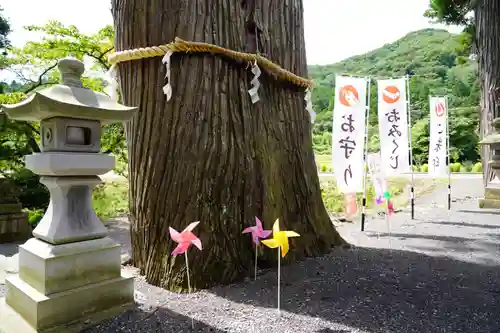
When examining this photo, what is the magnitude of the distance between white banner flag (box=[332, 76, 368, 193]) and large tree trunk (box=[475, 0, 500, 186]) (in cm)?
449

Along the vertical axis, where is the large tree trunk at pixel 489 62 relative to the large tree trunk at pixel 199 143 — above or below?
above

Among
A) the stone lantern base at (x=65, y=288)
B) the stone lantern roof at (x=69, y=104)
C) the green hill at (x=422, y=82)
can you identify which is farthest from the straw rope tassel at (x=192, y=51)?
the stone lantern base at (x=65, y=288)

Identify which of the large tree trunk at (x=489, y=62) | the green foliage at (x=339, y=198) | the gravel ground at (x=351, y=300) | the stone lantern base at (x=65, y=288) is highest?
the large tree trunk at (x=489, y=62)

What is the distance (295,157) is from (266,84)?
0.71 metres

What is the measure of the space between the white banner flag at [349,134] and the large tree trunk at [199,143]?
2.60 m

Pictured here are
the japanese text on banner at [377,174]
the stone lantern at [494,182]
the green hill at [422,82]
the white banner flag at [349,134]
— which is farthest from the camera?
the green hill at [422,82]

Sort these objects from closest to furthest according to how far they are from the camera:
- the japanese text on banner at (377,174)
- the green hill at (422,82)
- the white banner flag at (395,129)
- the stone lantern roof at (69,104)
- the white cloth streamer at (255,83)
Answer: the stone lantern roof at (69,104)
the white cloth streamer at (255,83)
the japanese text on banner at (377,174)
the white banner flag at (395,129)
the green hill at (422,82)

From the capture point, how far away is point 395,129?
23.2ft

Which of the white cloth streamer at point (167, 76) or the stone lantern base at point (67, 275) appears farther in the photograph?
the white cloth streamer at point (167, 76)

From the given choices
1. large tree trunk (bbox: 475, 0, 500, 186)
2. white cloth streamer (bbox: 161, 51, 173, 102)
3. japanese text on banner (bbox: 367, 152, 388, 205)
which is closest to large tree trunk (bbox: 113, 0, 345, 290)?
white cloth streamer (bbox: 161, 51, 173, 102)

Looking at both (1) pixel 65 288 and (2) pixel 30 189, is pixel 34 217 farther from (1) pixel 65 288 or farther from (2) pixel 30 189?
(1) pixel 65 288

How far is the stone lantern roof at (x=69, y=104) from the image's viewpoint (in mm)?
1869

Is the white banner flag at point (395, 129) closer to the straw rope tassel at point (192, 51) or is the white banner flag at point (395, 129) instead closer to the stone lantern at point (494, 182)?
the stone lantern at point (494, 182)

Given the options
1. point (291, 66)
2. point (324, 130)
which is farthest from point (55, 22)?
point (324, 130)
